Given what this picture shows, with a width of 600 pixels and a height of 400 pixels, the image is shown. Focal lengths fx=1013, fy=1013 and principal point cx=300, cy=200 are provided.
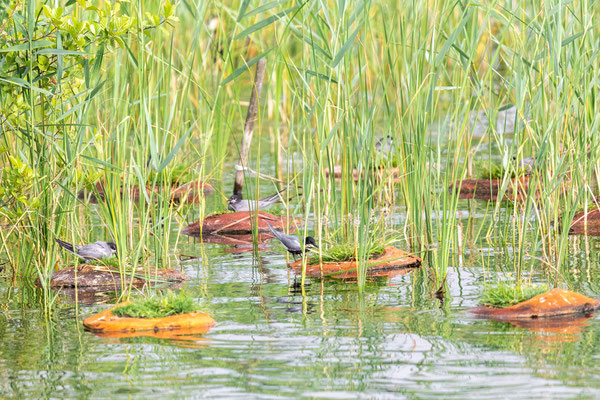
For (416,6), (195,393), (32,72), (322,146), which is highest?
(416,6)

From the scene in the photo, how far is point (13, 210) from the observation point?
6.43m

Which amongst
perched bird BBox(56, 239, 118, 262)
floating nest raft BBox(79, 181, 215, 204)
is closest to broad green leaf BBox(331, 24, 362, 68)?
floating nest raft BBox(79, 181, 215, 204)

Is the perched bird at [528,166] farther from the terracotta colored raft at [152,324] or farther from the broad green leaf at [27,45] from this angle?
the broad green leaf at [27,45]

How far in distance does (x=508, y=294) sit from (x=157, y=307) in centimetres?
199

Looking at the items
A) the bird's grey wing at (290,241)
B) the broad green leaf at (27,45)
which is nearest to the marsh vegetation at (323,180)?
the broad green leaf at (27,45)

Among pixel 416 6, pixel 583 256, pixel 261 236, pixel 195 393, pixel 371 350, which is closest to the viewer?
pixel 195 393

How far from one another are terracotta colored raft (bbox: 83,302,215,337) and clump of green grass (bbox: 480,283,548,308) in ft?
5.25

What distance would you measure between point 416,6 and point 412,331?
216 cm

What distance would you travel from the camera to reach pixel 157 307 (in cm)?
564

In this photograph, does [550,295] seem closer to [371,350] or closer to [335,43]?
[371,350]

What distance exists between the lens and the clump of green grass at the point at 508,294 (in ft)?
19.0

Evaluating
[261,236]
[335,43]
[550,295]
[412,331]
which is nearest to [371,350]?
[412,331]

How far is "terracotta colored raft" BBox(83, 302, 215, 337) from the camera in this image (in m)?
5.50

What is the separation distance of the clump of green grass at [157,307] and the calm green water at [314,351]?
228mm
